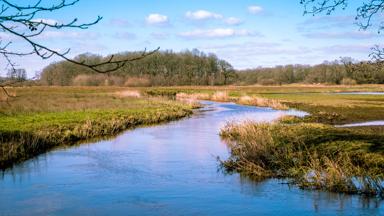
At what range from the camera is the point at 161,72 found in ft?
402

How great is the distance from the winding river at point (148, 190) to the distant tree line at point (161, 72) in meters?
80.9

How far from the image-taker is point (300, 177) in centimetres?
1373

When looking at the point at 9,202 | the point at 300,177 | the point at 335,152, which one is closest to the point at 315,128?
the point at 335,152

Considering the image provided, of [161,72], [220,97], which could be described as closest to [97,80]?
[161,72]

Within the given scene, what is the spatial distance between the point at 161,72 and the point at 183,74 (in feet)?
19.9

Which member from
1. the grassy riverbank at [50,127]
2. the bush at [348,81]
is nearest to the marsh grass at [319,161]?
the grassy riverbank at [50,127]

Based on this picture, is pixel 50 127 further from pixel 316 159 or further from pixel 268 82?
pixel 268 82

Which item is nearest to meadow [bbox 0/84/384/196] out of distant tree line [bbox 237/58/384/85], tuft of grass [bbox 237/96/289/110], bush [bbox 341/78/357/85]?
tuft of grass [bbox 237/96/289/110]

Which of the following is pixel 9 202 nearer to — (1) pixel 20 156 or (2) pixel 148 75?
(1) pixel 20 156

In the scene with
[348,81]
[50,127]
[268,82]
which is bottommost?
[50,127]

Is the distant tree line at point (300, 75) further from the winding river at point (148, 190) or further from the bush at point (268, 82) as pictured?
the winding river at point (148, 190)

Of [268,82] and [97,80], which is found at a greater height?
[97,80]

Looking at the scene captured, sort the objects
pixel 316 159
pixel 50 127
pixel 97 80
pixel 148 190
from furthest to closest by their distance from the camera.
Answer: pixel 97 80
pixel 50 127
pixel 316 159
pixel 148 190

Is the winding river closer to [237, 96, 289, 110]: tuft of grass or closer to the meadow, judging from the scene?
the meadow
